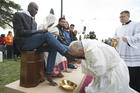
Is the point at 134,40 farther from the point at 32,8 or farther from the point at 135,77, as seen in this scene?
the point at 32,8

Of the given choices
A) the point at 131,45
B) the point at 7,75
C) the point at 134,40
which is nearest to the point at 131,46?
the point at 131,45

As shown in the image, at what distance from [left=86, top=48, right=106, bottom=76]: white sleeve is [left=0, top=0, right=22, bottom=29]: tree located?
7.52 metres

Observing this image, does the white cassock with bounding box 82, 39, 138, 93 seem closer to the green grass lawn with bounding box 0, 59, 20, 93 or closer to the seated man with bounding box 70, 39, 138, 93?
the seated man with bounding box 70, 39, 138, 93

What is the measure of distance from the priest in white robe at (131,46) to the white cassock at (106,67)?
1.35m

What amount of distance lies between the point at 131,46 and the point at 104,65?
1.56 meters

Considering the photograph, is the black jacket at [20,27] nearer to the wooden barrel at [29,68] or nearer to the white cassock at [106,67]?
the wooden barrel at [29,68]

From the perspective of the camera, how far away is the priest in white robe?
7.93 feet

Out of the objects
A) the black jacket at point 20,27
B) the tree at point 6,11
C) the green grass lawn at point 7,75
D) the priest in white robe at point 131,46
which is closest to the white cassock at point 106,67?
the black jacket at point 20,27

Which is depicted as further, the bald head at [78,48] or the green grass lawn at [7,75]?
the green grass lawn at [7,75]

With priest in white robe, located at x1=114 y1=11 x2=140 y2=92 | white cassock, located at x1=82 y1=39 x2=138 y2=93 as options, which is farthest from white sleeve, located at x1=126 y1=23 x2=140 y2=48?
white cassock, located at x1=82 y1=39 x2=138 y2=93

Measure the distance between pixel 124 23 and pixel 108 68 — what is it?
6.24 ft

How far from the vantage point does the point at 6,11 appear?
7.40m

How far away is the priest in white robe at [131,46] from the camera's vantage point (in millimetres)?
2418

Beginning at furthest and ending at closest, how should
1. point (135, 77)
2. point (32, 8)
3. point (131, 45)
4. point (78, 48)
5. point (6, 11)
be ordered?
point (6, 11)
point (135, 77)
point (131, 45)
point (32, 8)
point (78, 48)
